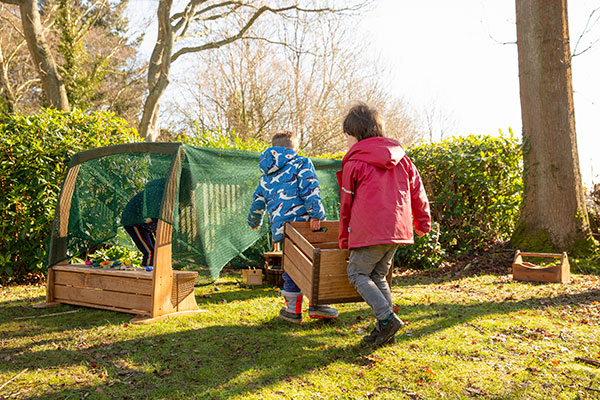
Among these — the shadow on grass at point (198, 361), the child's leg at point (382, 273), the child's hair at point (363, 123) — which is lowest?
the shadow on grass at point (198, 361)

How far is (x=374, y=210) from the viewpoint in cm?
338

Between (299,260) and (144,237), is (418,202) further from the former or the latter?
(144,237)

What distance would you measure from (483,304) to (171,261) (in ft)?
10.9

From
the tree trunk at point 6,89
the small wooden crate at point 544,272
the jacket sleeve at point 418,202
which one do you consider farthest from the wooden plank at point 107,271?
the tree trunk at point 6,89

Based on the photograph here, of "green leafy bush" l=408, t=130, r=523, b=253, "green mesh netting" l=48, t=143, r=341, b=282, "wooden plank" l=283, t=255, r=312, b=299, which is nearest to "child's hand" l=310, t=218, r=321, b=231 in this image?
"wooden plank" l=283, t=255, r=312, b=299

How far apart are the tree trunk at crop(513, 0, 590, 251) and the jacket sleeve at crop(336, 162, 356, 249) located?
4.92m

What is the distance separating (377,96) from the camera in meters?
22.7

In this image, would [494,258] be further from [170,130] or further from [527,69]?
[170,130]

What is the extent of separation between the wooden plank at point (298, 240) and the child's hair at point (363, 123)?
95cm

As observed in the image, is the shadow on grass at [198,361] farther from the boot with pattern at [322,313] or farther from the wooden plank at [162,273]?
the wooden plank at [162,273]

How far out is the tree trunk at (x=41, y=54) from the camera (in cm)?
1112

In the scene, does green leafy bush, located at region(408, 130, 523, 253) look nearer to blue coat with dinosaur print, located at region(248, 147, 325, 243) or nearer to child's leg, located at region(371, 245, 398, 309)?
blue coat with dinosaur print, located at region(248, 147, 325, 243)

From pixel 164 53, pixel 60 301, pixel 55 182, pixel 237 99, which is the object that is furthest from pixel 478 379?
pixel 237 99

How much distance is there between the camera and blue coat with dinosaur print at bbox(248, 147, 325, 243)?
4363mm
